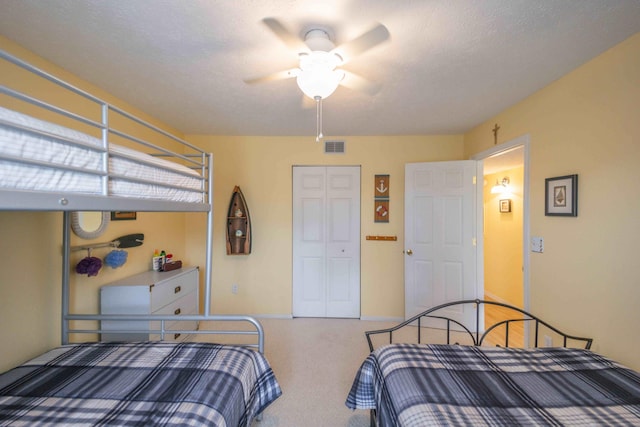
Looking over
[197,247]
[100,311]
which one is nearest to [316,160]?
[197,247]

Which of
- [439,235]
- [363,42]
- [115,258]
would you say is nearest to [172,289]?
[115,258]

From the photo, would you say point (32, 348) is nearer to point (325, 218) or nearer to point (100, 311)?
point (100, 311)

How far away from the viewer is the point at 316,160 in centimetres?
330

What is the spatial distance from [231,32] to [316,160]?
1994 millimetres

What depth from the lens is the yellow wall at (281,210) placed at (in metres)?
3.26

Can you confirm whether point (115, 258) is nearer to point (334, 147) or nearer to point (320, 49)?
point (320, 49)

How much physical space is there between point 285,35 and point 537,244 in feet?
7.90

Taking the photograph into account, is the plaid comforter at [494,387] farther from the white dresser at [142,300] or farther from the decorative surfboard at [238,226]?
the decorative surfboard at [238,226]

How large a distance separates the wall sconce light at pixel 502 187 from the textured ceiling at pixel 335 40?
2.05 meters

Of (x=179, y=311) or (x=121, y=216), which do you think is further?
(x=179, y=311)

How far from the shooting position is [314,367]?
7.39ft

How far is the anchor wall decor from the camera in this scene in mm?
3266

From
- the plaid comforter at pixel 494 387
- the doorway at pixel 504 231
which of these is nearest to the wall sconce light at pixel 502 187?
the doorway at pixel 504 231

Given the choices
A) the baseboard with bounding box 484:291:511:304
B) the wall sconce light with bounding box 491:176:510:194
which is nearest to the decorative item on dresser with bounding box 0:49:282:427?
the baseboard with bounding box 484:291:511:304
